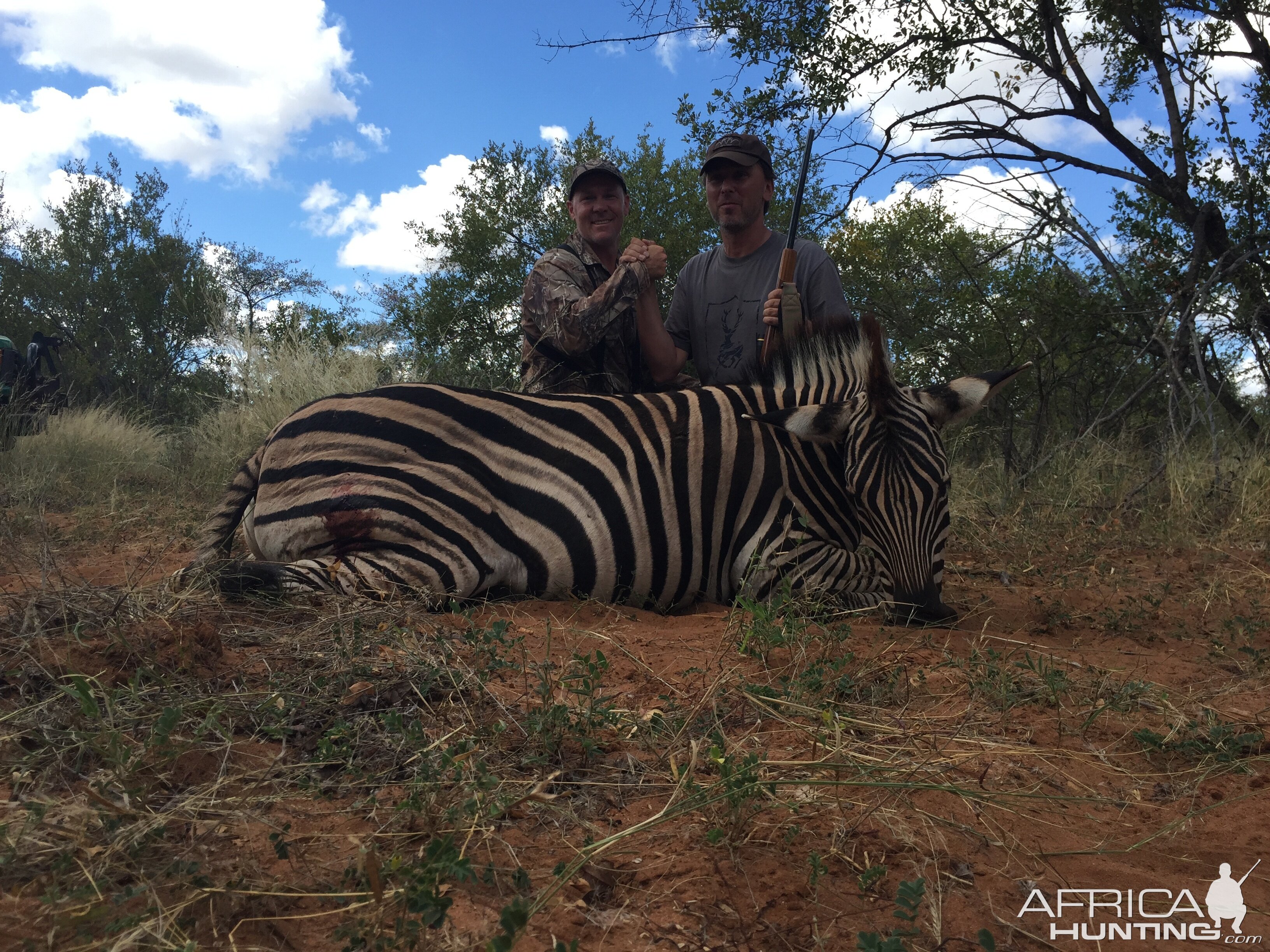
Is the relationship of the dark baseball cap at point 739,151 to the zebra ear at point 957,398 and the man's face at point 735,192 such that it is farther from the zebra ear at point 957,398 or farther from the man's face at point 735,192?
the zebra ear at point 957,398

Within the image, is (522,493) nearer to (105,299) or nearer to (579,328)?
(579,328)

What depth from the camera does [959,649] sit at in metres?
2.89

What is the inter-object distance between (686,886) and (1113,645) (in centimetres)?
234

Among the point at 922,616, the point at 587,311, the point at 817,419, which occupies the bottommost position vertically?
the point at 922,616

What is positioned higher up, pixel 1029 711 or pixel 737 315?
pixel 737 315

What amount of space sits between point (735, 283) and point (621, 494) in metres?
2.10

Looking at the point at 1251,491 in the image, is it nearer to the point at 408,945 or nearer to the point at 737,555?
the point at 737,555

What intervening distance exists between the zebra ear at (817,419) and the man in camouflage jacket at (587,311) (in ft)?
4.62

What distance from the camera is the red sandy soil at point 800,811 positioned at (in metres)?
1.35

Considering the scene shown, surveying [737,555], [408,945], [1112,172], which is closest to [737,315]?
[737,555]

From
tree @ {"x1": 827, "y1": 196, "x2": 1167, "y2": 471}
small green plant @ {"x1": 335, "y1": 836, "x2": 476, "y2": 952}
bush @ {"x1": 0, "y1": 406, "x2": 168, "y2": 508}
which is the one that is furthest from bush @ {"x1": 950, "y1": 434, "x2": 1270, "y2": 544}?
bush @ {"x1": 0, "y1": 406, "x2": 168, "y2": 508}

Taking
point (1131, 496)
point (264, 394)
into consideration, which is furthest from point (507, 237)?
point (1131, 496)

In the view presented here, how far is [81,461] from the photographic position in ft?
26.3

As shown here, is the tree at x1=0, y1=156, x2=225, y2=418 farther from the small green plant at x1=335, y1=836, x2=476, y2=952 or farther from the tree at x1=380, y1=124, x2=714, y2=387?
the small green plant at x1=335, y1=836, x2=476, y2=952
